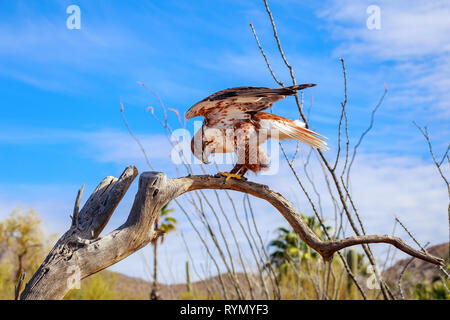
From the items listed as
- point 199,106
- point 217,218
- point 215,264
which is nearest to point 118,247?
point 199,106

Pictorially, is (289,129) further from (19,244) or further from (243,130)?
(19,244)

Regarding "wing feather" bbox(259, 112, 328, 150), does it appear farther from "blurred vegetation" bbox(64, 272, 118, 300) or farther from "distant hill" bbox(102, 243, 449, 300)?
"blurred vegetation" bbox(64, 272, 118, 300)

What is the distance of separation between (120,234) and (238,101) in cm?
97

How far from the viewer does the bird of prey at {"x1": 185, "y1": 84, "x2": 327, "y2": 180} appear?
2387 millimetres

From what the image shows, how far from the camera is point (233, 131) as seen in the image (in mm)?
2459

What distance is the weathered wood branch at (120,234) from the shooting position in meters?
2.13

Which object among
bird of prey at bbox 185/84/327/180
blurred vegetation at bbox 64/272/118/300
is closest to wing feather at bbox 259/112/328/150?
bird of prey at bbox 185/84/327/180

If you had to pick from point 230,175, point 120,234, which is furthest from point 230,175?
point 120,234

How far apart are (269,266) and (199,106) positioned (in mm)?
3178

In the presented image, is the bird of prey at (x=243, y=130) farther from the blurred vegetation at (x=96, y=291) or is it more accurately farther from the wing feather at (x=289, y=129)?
the blurred vegetation at (x=96, y=291)

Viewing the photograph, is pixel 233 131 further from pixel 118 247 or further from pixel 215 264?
pixel 215 264

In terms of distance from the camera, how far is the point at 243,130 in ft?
7.98

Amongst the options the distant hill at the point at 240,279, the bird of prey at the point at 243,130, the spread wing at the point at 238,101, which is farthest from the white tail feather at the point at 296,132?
the distant hill at the point at 240,279
